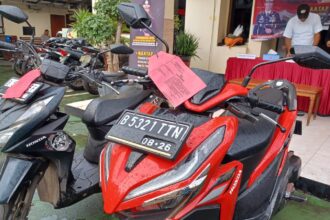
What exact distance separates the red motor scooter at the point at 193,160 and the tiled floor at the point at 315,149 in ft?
5.13

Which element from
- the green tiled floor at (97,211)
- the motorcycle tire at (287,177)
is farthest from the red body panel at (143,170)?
the green tiled floor at (97,211)

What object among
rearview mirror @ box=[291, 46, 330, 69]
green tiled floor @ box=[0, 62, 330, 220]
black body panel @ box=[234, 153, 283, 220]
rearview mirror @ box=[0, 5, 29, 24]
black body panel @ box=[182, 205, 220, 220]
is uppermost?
rearview mirror @ box=[0, 5, 29, 24]

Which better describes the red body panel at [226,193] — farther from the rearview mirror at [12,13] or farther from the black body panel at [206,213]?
the rearview mirror at [12,13]

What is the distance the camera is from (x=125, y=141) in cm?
110

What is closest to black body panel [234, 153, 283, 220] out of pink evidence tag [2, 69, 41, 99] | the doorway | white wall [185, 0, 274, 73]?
pink evidence tag [2, 69, 41, 99]

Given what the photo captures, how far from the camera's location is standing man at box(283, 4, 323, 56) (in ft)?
17.5

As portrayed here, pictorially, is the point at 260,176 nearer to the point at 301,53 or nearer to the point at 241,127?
the point at 241,127

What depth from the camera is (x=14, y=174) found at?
1.47 meters

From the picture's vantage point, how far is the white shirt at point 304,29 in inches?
212

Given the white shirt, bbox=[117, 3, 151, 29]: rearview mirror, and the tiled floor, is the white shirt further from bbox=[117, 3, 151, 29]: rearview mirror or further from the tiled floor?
bbox=[117, 3, 151, 29]: rearview mirror

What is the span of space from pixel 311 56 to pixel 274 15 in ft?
19.1

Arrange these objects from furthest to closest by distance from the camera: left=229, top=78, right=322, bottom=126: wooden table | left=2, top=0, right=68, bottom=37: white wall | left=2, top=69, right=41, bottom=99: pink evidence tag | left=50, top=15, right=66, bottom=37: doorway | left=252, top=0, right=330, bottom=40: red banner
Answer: left=50, top=15, right=66, bottom=37: doorway → left=2, top=0, right=68, bottom=37: white wall → left=252, top=0, right=330, bottom=40: red banner → left=229, top=78, right=322, bottom=126: wooden table → left=2, top=69, right=41, bottom=99: pink evidence tag

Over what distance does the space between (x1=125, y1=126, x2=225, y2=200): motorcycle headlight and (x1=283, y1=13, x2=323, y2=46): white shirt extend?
508cm

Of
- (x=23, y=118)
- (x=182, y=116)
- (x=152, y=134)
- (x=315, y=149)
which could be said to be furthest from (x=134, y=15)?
(x=315, y=149)
